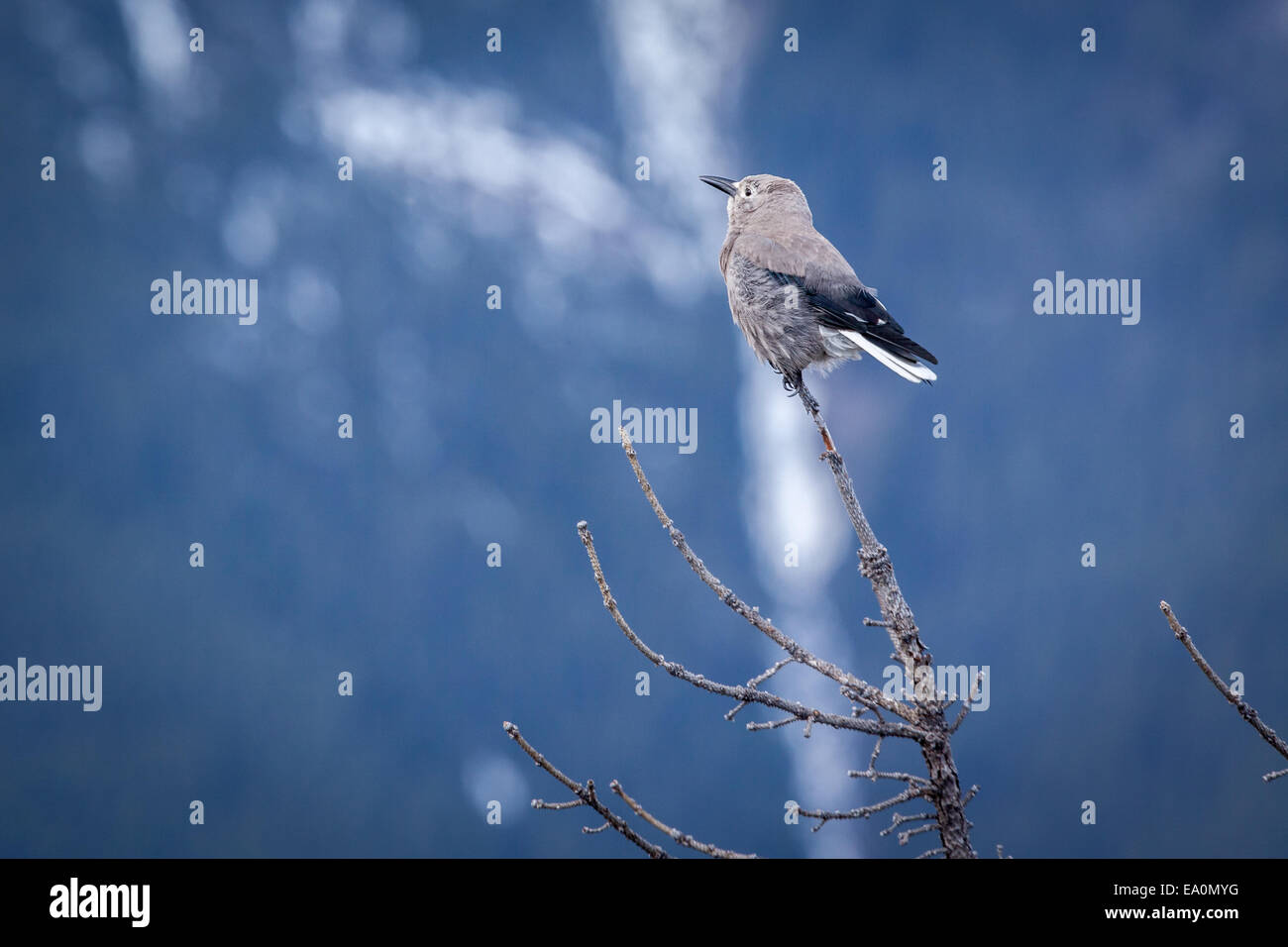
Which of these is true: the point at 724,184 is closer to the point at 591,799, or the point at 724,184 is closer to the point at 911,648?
the point at 911,648

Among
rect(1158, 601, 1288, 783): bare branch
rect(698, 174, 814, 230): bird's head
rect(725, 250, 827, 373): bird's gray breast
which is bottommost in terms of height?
rect(1158, 601, 1288, 783): bare branch

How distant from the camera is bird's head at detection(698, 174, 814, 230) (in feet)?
16.3

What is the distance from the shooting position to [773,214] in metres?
4.96

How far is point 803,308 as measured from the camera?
4.25 metres

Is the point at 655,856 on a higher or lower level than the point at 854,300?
lower

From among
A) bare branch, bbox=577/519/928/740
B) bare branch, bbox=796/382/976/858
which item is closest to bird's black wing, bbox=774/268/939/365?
bare branch, bbox=796/382/976/858

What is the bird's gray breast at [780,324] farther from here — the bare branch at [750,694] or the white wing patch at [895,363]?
the bare branch at [750,694]

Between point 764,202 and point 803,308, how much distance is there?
123 cm

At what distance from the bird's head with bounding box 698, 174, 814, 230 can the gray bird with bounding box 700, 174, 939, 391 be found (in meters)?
0.20

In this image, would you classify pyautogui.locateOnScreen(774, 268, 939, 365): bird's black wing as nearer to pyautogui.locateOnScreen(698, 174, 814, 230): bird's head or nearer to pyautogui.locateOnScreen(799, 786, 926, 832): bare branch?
pyautogui.locateOnScreen(698, 174, 814, 230): bird's head

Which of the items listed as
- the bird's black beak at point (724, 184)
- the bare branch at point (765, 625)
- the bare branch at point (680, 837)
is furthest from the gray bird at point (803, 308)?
the bare branch at point (680, 837)
